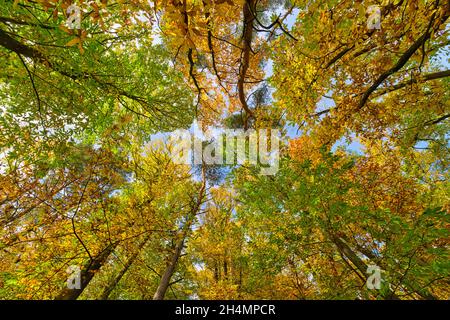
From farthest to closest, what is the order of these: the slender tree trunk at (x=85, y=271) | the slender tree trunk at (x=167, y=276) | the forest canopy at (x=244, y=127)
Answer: the slender tree trunk at (x=167, y=276) < the slender tree trunk at (x=85, y=271) < the forest canopy at (x=244, y=127)

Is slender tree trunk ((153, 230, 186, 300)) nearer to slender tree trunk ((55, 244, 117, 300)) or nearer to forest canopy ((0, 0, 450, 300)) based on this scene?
forest canopy ((0, 0, 450, 300))

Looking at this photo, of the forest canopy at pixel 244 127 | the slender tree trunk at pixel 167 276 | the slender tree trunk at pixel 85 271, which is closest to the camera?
the forest canopy at pixel 244 127

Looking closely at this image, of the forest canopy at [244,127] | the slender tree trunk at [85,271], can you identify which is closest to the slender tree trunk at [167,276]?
the forest canopy at [244,127]

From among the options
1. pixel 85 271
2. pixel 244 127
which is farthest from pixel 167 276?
pixel 244 127

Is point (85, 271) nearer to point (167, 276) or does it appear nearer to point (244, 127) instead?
point (167, 276)

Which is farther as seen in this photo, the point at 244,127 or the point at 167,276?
the point at 167,276

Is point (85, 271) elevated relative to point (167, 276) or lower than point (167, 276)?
elevated

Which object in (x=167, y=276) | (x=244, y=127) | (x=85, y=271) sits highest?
(x=244, y=127)

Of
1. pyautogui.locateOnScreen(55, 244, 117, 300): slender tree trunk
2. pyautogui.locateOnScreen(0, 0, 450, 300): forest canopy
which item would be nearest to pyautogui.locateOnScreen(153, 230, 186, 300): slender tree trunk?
pyautogui.locateOnScreen(0, 0, 450, 300): forest canopy

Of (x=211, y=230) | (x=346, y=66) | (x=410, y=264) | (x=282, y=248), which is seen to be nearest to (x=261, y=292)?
(x=211, y=230)

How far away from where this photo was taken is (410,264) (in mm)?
2893

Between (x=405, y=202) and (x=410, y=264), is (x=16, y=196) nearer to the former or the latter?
(x=410, y=264)

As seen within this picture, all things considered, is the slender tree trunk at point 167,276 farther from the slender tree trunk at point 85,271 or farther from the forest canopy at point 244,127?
the slender tree trunk at point 85,271
